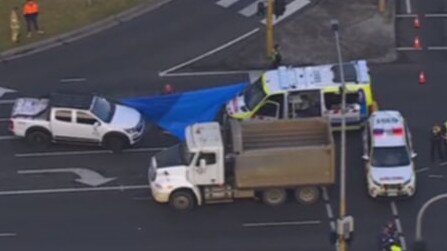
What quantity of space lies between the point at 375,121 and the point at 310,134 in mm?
2649

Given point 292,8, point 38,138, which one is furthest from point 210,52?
point 38,138

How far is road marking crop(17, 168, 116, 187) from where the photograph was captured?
1871 inches

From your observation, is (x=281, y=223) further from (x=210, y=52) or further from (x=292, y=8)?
(x=292, y=8)

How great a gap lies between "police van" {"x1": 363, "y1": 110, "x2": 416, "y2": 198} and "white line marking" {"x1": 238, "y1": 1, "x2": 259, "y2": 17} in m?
12.3

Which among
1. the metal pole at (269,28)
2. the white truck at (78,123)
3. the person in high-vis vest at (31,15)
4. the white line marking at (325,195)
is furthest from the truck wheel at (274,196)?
the person in high-vis vest at (31,15)

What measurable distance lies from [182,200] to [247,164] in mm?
2459

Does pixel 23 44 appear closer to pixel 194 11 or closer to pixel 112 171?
pixel 194 11

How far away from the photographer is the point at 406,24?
188 feet

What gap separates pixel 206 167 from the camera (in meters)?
45.0

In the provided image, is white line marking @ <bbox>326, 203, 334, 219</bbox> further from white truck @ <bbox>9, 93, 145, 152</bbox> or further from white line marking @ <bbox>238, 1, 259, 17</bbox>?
white line marking @ <bbox>238, 1, 259, 17</bbox>

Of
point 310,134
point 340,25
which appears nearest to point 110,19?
point 340,25

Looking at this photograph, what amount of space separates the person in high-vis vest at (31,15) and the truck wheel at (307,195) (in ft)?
55.6

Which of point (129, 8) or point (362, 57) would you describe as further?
point (129, 8)

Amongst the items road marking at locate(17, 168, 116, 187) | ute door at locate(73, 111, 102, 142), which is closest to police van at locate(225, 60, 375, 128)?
ute door at locate(73, 111, 102, 142)
